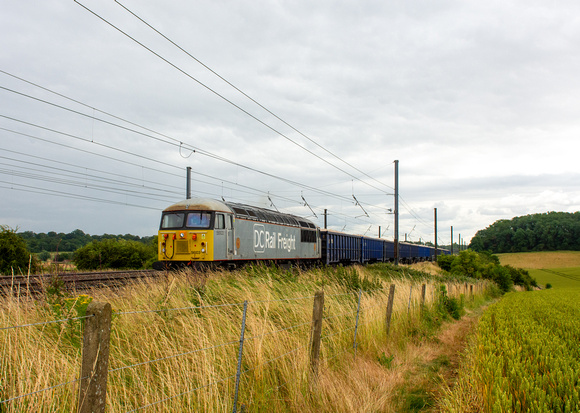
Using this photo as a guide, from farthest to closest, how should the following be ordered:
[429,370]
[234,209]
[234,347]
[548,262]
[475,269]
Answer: [548,262], [475,269], [234,209], [429,370], [234,347]

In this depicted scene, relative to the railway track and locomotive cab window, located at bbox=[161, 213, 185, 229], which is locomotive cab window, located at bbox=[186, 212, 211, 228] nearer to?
locomotive cab window, located at bbox=[161, 213, 185, 229]

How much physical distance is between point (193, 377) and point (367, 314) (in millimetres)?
5071

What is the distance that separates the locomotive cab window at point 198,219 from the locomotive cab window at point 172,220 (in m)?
0.38

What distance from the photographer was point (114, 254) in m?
31.3

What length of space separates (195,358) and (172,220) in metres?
12.9

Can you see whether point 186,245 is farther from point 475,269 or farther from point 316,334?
point 475,269

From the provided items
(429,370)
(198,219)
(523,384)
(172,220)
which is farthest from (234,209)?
(523,384)

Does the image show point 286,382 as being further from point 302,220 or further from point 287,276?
point 302,220

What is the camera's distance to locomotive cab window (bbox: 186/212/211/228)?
16516mm

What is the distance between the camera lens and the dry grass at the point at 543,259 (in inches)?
4019

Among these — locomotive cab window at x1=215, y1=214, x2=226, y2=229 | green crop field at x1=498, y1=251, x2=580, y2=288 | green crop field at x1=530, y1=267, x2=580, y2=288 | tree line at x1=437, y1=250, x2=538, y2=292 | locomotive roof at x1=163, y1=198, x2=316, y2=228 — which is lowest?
green crop field at x1=530, y1=267, x2=580, y2=288

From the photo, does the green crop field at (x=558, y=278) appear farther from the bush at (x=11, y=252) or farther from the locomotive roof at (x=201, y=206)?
the bush at (x=11, y=252)

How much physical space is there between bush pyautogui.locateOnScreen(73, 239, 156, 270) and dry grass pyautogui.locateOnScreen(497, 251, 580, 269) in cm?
9292

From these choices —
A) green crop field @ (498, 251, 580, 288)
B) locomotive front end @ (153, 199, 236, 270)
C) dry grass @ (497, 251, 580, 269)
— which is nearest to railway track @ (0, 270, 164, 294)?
locomotive front end @ (153, 199, 236, 270)
